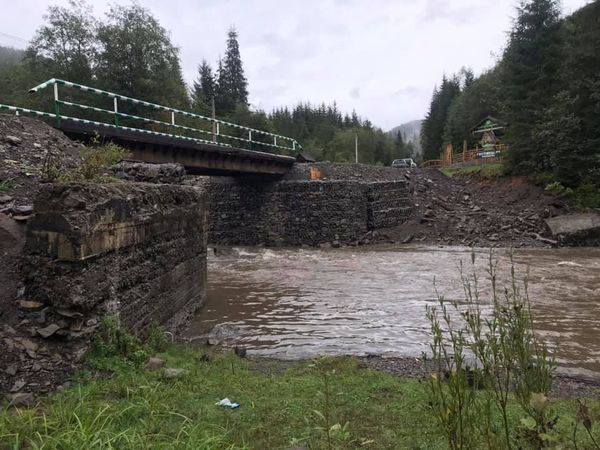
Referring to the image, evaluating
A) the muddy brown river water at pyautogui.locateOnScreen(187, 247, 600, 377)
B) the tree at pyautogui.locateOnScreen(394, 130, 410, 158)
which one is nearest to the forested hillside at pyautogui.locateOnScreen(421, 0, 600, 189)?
the muddy brown river water at pyautogui.locateOnScreen(187, 247, 600, 377)

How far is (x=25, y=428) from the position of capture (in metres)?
3.55

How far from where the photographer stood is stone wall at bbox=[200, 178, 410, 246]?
26078 mm

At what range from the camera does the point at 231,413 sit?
14.9 feet

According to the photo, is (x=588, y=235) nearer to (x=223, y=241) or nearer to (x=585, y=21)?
(x=585, y=21)

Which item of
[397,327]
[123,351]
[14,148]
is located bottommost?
[397,327]

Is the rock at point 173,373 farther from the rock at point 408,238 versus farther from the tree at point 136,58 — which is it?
the tree at point 136,58

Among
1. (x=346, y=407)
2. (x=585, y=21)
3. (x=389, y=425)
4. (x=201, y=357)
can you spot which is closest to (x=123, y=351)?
Answer: (x=201, y=357)

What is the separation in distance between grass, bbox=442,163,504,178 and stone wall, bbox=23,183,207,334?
2610cm

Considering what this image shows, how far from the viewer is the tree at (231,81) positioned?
225ft

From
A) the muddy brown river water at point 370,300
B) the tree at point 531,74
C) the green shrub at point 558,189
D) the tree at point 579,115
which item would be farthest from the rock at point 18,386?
the tree at point 531,74

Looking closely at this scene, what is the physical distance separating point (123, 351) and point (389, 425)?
3639mm

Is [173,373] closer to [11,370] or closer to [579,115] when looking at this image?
[11,370]

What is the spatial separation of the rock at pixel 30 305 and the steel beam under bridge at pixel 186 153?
691 cm

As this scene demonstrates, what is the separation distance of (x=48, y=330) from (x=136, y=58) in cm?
3977
